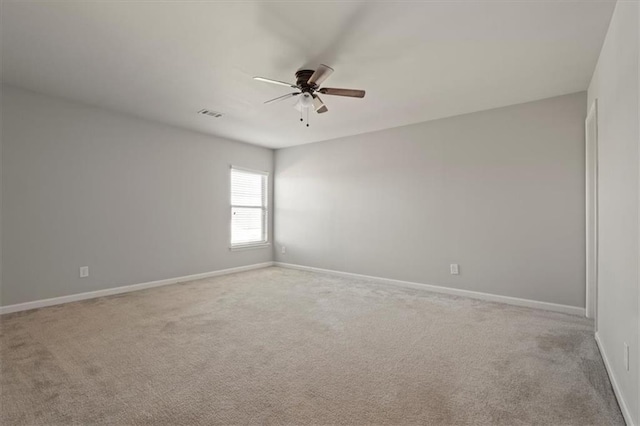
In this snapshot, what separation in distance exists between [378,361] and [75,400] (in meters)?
1.96

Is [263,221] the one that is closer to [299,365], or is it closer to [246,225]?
[246,225]

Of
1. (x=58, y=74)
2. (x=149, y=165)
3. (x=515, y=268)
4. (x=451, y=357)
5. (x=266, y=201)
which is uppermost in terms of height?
(x=58, y=74)

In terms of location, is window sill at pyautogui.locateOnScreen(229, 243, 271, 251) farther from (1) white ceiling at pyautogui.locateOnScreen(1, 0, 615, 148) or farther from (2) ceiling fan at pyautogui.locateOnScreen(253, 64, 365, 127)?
(2) ceiling fan at pyautogui.locateOnScreen(253, 64, 365, 127)

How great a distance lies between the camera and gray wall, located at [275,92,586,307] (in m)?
3.57

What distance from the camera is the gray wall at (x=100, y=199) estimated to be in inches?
137

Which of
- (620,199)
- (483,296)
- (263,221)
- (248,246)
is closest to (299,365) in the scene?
(620,199)

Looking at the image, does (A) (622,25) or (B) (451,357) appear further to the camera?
(B) (451,357)

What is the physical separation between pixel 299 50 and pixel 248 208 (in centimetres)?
392

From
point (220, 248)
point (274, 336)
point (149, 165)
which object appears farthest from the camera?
point (220, 248)

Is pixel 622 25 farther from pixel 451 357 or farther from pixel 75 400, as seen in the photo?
pixel 75 400

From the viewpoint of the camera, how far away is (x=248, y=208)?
6102mm

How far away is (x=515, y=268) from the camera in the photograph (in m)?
3.83

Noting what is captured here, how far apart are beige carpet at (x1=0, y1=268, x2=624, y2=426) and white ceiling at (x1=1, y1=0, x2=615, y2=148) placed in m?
2.52

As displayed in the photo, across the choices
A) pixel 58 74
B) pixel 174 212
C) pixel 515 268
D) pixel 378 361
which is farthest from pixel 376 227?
pixel 58 74
